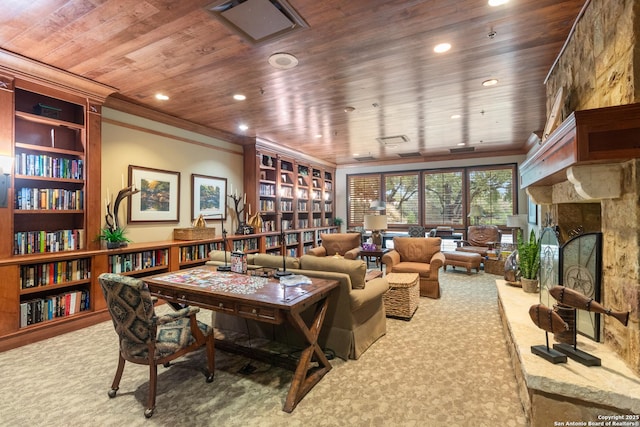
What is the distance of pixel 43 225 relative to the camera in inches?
137

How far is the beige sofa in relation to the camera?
2.69 m

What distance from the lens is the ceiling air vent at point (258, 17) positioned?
7.04 ft

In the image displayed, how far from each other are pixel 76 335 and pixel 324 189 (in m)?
6.49

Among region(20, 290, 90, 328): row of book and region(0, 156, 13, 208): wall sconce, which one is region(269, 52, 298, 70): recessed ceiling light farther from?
region(20, 290, 90, 328): row of book

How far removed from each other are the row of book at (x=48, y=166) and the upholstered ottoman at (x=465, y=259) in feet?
19.2

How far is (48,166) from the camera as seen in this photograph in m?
3.35

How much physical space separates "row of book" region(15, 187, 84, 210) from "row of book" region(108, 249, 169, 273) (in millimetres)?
746

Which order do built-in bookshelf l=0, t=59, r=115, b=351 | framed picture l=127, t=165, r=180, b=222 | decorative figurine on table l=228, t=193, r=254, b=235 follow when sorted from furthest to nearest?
decorative figurine on table l=228, t=193, r=254, b=235, framed picture l=127, t=165, r=180, b=222, built-in bookshelf l=0, t=59, r=115, b=351

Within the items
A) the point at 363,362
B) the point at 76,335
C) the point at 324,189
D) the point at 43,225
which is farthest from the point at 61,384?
the point at 324,189

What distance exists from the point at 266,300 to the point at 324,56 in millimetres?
2278

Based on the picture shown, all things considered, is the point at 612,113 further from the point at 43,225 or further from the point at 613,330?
the point at 43,225

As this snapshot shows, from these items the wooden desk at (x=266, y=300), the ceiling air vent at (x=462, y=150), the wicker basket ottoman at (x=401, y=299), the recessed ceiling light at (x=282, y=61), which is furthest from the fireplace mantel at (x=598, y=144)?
the ceiling air vent at (x=462, y=150)

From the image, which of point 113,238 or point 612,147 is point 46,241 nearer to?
point 113,238

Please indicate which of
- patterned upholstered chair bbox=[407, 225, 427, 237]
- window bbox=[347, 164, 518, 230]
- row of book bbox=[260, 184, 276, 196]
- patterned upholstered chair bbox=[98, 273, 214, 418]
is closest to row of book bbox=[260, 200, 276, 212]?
row of book bbox=[260, 184, 276, 196]
